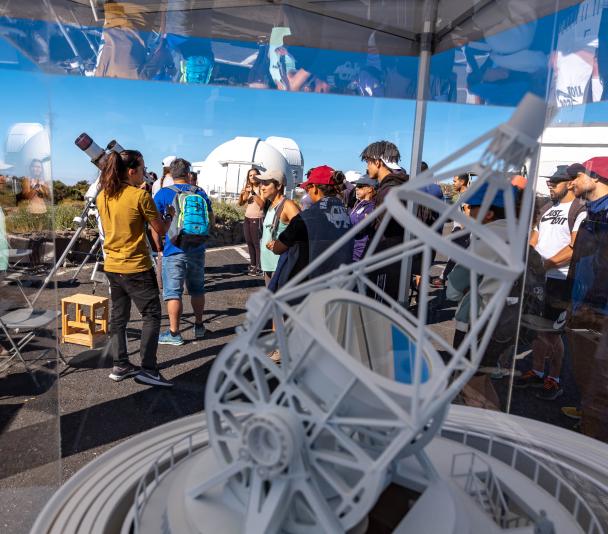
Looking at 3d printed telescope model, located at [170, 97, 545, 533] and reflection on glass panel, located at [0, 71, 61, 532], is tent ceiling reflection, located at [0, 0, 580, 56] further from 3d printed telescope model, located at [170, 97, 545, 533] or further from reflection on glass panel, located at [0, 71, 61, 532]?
3d printed telescope model, located at [170, 97, 545, 533]

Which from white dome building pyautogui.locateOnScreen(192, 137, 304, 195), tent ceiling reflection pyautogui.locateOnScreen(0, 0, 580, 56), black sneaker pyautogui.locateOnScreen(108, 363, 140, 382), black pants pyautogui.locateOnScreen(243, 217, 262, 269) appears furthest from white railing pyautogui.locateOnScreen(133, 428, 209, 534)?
black pants pyautogui.locateOnScreen(243, 217, 262, 269)

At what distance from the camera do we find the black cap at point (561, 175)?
3902mm

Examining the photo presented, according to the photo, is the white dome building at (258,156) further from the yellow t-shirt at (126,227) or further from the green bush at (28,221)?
the green bush at (28,221)

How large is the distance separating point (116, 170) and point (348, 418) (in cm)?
303

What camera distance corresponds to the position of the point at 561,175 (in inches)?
156

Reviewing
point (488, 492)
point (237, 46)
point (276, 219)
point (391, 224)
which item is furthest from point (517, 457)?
point (237, 46)

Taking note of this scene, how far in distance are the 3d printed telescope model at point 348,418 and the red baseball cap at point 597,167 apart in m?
2.34

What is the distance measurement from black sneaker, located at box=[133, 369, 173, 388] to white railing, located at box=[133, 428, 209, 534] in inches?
69.4

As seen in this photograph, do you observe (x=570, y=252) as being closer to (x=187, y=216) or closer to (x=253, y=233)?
(x=187, y=216)

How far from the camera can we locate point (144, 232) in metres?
4.05

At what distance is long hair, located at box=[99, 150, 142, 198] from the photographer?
386cm

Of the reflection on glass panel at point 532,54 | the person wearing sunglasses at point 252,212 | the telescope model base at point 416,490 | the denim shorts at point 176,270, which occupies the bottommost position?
the telescope model base at point 416,490

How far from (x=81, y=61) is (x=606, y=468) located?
4.49m

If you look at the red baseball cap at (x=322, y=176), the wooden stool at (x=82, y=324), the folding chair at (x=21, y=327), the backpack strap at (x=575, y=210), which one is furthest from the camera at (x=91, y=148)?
the backpack strap at (x=575, y=210)
